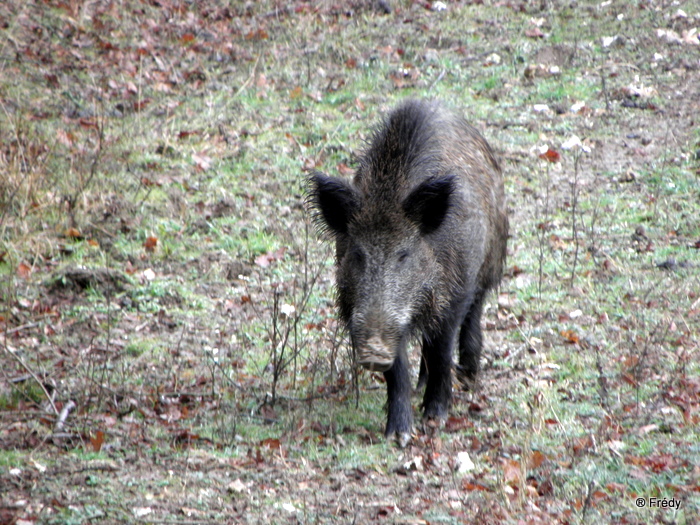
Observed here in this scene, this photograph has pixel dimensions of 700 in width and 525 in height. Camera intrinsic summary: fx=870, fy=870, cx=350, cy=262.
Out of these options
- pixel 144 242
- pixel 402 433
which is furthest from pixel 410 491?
pixel 144 242

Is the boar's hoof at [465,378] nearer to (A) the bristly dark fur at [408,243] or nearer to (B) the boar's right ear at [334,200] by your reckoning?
(A) the bristly dark fur at [408,243]

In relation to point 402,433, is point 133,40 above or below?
above

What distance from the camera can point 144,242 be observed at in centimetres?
805

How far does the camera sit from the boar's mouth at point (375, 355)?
468 cm

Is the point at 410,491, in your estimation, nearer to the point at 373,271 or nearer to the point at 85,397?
the point at 373,271

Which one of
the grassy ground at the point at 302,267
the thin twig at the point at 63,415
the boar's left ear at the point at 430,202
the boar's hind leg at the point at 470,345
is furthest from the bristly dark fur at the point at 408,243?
the thin twig at the point at 63,415

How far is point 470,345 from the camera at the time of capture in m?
6.34

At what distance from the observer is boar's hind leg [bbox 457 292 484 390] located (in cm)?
625

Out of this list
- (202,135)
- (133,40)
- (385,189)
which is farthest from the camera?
(133,40)

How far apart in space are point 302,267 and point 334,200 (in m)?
2.83

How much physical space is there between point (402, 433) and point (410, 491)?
2.70ft

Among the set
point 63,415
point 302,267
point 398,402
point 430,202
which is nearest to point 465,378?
point 398,402

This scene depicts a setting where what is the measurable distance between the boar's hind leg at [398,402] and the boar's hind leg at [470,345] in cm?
93

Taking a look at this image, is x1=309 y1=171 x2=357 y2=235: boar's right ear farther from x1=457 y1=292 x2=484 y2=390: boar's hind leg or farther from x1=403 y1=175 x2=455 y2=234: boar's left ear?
x1=457 y1=292 x2=484 y2=390: boar's hind leg
